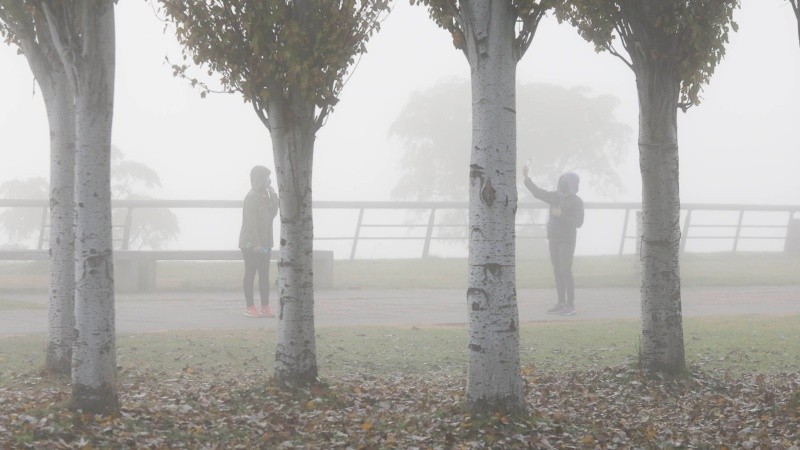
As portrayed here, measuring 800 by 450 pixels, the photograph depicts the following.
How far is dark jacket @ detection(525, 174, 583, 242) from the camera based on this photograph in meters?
14.8

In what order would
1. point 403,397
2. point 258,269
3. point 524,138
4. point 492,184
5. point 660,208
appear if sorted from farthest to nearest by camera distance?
point 524,138
point 258,269
point 660,208
point 403,397
point 492,184

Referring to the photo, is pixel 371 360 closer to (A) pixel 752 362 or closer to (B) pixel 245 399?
(B) pixel 245 399

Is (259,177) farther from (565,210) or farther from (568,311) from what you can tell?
(568,311)

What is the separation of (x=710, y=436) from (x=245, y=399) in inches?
152

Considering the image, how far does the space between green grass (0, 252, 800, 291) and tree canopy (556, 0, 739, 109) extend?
10318mm

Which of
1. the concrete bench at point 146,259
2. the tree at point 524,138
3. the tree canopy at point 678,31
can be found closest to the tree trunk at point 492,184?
the tree canopy at point 678,31

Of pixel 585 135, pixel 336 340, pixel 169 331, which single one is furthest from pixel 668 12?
pixel 585 135

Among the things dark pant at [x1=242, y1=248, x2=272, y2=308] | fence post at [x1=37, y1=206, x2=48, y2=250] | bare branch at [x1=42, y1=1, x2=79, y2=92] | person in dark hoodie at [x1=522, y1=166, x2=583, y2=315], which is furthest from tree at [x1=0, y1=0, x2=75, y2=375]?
fence post at [x1=37, y1=206, x2=48, y2=250]

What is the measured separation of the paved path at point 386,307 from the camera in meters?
13.9

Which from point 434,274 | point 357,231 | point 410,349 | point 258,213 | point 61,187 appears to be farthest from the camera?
point 357,231

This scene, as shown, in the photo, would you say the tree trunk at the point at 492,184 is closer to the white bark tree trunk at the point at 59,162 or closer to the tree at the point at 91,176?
the tree at the point at 91,176

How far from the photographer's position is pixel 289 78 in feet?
27.4

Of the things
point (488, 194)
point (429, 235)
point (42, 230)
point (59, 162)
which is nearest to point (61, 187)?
point (59, 162)

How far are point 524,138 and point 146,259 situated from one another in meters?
Answer: 26.3
